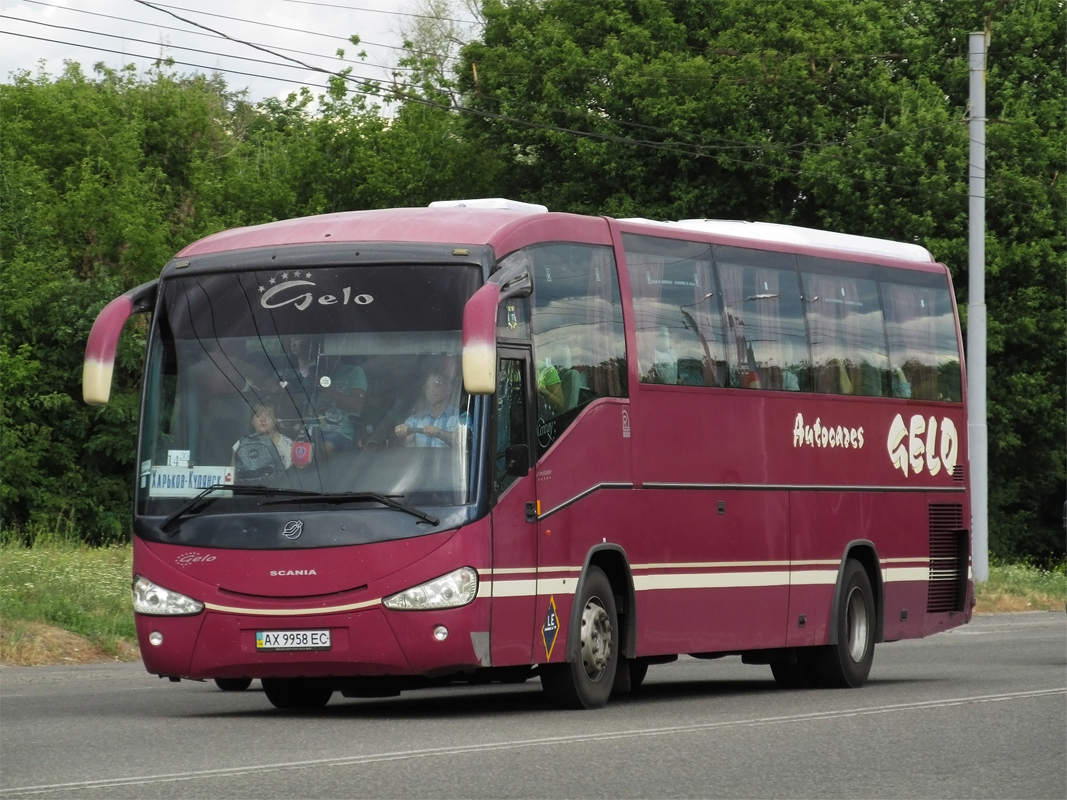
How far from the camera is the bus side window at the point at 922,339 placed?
62.9ft

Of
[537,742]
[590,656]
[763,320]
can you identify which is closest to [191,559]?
[590,656]

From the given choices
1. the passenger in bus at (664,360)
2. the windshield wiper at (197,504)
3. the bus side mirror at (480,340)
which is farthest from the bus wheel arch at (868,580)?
the windshield wiper at (197,504)

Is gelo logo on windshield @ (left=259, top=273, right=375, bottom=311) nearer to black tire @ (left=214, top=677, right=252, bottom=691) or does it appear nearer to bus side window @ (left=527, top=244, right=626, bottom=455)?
bus side window @ (left=527, top=244, right=626, bottom=455)

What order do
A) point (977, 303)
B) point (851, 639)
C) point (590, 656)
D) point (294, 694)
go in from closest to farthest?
point (590, 656) → point (294, 694) → point (851, 639) → point (977, 303)

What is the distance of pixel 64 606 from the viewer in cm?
2152

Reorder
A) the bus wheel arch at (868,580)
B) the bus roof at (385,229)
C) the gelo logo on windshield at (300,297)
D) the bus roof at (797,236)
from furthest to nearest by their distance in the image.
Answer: the bus wheel arch at (868,580) → the bus roof at (797,236) → the bus roof at (385,229) → the gelo logo on windshield at (300,297)

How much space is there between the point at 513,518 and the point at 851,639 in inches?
222

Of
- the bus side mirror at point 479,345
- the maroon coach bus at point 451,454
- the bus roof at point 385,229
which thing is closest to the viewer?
the bus side mirror at point 479,345

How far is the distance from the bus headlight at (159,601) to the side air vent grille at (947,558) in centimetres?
840

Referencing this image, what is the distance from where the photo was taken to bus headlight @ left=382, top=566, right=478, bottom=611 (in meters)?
13.1

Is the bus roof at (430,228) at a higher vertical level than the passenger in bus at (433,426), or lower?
higher

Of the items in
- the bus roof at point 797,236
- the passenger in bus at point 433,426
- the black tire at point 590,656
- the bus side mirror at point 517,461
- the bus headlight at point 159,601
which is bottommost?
the black tire at point 590,656

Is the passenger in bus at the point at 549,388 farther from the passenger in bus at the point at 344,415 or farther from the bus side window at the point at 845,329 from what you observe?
the bus side window at the point at 845,329

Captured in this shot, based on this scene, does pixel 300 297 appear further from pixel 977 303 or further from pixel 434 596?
pixel 977 303
